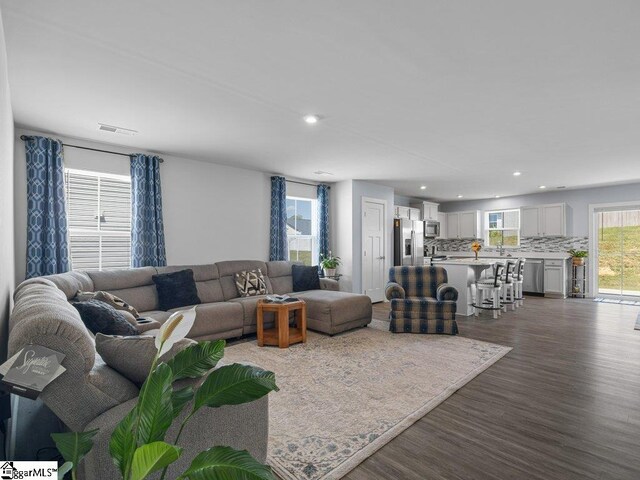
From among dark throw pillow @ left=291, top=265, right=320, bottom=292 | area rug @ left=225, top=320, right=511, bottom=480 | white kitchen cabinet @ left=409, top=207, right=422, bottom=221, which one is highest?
white kitchen cabinet @ left=409, top=207, right=422, bottom=221

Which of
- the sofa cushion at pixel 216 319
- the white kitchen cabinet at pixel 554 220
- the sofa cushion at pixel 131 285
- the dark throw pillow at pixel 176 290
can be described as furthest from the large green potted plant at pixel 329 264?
the white kitchen cabinet at pixel 554 220

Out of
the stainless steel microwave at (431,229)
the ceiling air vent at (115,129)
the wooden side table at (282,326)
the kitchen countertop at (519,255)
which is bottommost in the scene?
the wooden side table at (282,326)

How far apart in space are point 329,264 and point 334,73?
437 cm

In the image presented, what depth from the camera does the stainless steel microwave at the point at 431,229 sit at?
30.1ft

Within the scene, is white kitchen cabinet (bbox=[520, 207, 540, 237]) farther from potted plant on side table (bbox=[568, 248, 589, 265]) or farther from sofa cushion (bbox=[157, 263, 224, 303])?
sofa cushion (bbox=[157, 263, 224, 303])

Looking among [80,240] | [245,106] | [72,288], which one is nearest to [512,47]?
[245,106]

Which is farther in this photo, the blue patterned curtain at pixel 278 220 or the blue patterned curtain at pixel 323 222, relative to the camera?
the blue patterned curtain at pixel 323 222

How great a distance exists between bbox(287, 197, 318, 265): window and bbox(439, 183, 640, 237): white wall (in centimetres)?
545

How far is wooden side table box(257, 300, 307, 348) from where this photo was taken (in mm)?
4117

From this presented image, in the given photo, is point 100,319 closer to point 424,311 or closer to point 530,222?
point 424,311

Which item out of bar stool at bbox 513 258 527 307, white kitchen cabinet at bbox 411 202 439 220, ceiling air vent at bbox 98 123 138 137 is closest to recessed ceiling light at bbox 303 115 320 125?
ceiling air vent at bbox 98 123 138 137

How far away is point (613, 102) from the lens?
2992mm

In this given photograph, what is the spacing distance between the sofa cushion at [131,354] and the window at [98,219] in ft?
10.9

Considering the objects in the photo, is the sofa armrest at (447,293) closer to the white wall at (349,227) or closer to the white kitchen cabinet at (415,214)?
the white wall at (349,227)
